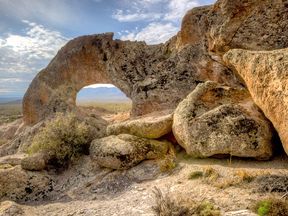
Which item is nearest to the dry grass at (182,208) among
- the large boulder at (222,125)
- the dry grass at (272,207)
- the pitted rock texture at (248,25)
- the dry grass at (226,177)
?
the dry grass at (272,207)

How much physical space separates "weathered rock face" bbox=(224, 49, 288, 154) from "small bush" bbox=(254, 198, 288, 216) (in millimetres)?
2288

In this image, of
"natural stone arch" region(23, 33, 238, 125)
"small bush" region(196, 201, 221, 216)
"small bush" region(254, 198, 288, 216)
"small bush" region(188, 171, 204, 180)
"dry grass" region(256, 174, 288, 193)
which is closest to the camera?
"small bush" region(254, 198, 288, 216)

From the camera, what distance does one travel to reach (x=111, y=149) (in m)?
12.4

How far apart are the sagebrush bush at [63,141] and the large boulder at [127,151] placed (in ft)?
4.52

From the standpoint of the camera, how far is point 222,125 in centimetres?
1077

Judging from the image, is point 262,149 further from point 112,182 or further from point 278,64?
point 112,182

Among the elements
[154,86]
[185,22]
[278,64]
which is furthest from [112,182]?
[185,22]

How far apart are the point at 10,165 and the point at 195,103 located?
26.5ft

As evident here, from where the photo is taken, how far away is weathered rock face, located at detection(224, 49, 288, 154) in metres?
9.15

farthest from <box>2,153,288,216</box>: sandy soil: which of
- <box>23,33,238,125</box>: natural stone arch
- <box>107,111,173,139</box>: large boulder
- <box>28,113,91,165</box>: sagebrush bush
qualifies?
<box>23,33,238,125</box>: natural stone arch

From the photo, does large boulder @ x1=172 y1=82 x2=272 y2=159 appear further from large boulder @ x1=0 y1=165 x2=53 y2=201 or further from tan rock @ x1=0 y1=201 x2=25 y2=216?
tan rock @ x1=0 y1=201 x2=25 y2=216

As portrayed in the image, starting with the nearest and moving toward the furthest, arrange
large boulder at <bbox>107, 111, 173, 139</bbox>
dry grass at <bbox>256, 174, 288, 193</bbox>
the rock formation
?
dry grass at <bbox>256, 174, 288, 193</bbox> → the rock formation → large boulder at <bbox>107, 111, 173, 139</bbox>

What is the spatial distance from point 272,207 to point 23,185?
27.9 feet

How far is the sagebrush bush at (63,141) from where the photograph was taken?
13.6 meters
